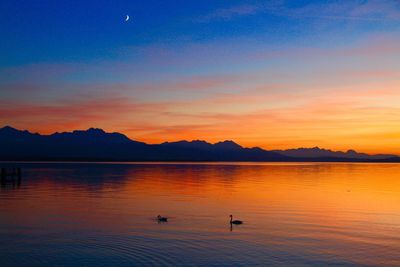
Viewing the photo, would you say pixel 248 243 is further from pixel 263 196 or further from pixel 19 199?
pixel 19 199

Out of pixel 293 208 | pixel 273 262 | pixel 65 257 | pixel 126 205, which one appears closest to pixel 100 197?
pixel 126 205

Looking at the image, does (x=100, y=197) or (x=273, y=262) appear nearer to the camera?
(x=273, y=262)

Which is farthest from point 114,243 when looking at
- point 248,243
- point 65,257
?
point 248,243

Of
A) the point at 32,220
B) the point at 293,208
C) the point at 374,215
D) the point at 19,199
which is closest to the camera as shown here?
the point at 32,220

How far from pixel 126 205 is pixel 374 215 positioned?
76.6ft

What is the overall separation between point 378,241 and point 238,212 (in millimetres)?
14648

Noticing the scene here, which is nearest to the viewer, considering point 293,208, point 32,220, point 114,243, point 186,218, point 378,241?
point 114,243

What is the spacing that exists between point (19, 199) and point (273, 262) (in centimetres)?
3546

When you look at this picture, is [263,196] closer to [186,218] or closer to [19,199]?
[186,218]

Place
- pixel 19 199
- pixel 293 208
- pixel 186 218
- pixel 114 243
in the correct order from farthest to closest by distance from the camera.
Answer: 1. pixel 19 199
2. pixel 293 208
3. pixel 186 218
4. pixel 114 243

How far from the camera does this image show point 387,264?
2262cm

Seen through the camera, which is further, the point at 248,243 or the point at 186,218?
the point at 186,218

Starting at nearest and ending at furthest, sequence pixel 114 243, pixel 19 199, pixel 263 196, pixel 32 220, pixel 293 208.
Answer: pixel 114 243
pixel 32 220
pixel 293 208
pixel 19 199
pixel 263 196

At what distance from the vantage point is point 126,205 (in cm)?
4400
